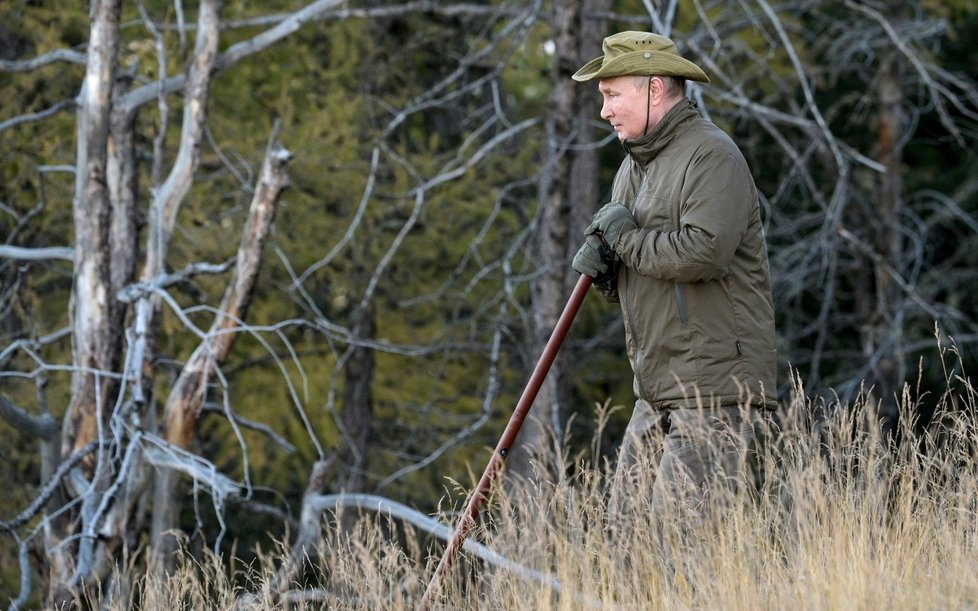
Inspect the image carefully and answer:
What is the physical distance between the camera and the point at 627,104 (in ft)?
13.4

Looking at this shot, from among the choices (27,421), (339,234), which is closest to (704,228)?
(27,421)

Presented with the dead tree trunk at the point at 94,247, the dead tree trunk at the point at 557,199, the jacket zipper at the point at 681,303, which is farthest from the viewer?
the dead tree trunk at the point at 557,199

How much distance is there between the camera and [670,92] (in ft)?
13.4

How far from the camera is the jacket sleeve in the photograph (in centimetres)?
379

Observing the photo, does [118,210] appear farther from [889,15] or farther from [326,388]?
[889,15]

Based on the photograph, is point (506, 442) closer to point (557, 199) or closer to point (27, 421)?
point (27, 421)

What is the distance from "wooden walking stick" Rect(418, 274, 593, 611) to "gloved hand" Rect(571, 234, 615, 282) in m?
0.06

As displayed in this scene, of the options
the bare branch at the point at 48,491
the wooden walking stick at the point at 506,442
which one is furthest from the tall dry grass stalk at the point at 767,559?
the bare branch at the point at 48,491

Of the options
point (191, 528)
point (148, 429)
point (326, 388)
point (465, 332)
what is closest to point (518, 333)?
point (465, 332)

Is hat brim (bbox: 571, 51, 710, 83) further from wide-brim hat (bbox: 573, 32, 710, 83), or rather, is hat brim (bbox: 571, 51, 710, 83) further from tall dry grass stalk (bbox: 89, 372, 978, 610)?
tall dry grass stalk (bbox: 89, 372, 978, 610)

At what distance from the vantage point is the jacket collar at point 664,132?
4.03m

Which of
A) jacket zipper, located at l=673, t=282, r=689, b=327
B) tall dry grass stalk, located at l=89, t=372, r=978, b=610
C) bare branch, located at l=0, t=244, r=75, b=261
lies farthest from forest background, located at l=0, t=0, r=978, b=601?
jacket zipper, located at l=673, t=282, r=689, b=327

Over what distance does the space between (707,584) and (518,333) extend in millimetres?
9284

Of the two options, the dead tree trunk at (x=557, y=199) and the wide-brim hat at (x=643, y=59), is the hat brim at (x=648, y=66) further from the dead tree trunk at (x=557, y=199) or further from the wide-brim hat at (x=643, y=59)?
the dead tree trunk at (x=557, y=199)
